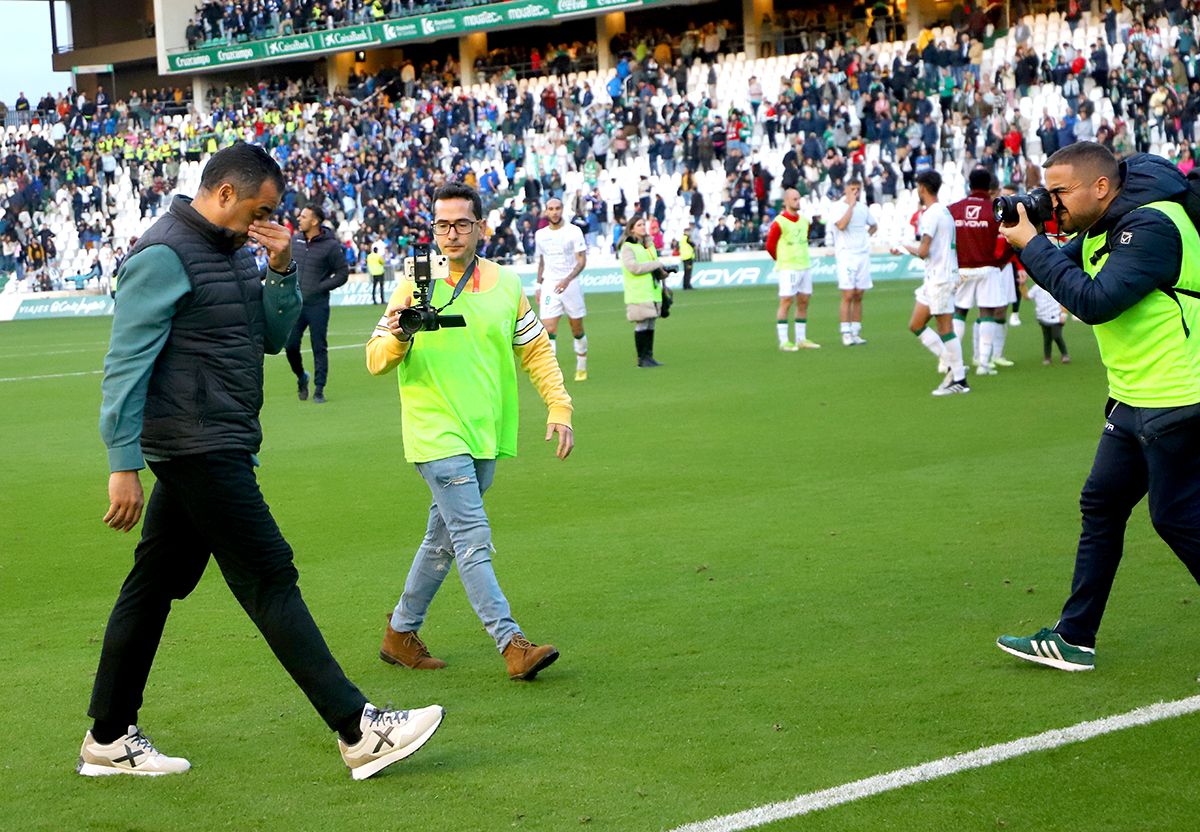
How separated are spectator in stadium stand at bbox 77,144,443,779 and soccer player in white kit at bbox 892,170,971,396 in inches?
416

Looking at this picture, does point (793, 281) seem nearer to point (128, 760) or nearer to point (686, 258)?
point (128, 760)

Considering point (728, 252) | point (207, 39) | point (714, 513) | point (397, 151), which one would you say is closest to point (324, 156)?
point (397, 151)

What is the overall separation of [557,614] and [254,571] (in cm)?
242

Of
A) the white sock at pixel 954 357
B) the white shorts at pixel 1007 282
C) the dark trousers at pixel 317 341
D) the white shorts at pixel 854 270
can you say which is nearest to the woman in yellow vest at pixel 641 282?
the white shorts at pixel 854 270

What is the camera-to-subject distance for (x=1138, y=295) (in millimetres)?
5207

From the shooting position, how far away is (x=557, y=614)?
698cm

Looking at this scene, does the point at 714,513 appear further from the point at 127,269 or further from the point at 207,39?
the point at 207,39

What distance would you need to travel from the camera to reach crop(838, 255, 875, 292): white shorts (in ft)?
63.4

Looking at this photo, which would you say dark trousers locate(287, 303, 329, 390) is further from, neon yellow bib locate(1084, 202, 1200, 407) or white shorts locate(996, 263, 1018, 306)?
neon yellow bib locate(1084, 202, 1200, 407)

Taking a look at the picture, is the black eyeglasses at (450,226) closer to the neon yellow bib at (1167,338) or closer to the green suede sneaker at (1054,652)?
the neon yellow bib at (1167,338)

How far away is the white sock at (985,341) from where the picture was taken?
15930mm

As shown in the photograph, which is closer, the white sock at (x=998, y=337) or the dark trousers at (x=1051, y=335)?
the white sock at (x=998, y=337)

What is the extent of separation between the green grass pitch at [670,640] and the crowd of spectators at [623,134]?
76.5 ft

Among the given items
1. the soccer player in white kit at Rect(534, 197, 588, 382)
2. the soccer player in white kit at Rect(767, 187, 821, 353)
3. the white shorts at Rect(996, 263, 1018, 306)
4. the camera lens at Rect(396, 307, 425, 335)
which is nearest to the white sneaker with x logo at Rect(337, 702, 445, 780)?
the camera lens at Rect(396, 307, 425, 335)
